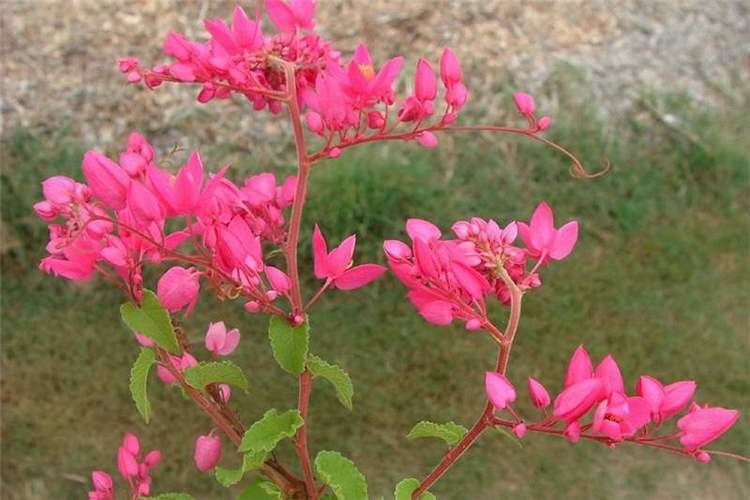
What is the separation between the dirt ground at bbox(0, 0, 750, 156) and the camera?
81.8 inches

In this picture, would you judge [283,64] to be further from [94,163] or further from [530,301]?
[530,301]

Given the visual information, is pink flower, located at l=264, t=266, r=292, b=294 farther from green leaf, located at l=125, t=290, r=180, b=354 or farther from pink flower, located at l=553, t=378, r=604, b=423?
pink flower, located at l=553, t=378, r=604, b=423

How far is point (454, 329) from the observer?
178cm

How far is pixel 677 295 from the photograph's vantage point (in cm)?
185

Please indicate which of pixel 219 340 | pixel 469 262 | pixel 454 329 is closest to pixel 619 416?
pixel 469 262

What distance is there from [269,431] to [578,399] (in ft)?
0.70

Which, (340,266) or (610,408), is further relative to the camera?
(340,266)

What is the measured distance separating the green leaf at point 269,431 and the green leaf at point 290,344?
0.04 m

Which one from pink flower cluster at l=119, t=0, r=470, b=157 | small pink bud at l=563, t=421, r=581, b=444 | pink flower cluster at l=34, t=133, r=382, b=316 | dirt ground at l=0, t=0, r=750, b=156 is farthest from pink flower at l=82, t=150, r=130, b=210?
dirt ground at l=0, t=0, r=750, b=156

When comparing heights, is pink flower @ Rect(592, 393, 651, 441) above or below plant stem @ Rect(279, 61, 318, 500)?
below

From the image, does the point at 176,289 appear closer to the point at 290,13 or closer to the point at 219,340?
the point at 219,340

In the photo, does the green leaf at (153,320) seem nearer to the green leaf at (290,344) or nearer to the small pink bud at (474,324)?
the green leaf at (290,344)

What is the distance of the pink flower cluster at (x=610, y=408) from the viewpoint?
0.53m

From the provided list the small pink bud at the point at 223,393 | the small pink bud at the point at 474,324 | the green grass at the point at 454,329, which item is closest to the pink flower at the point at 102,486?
the small pink bud at the point at 223,393
